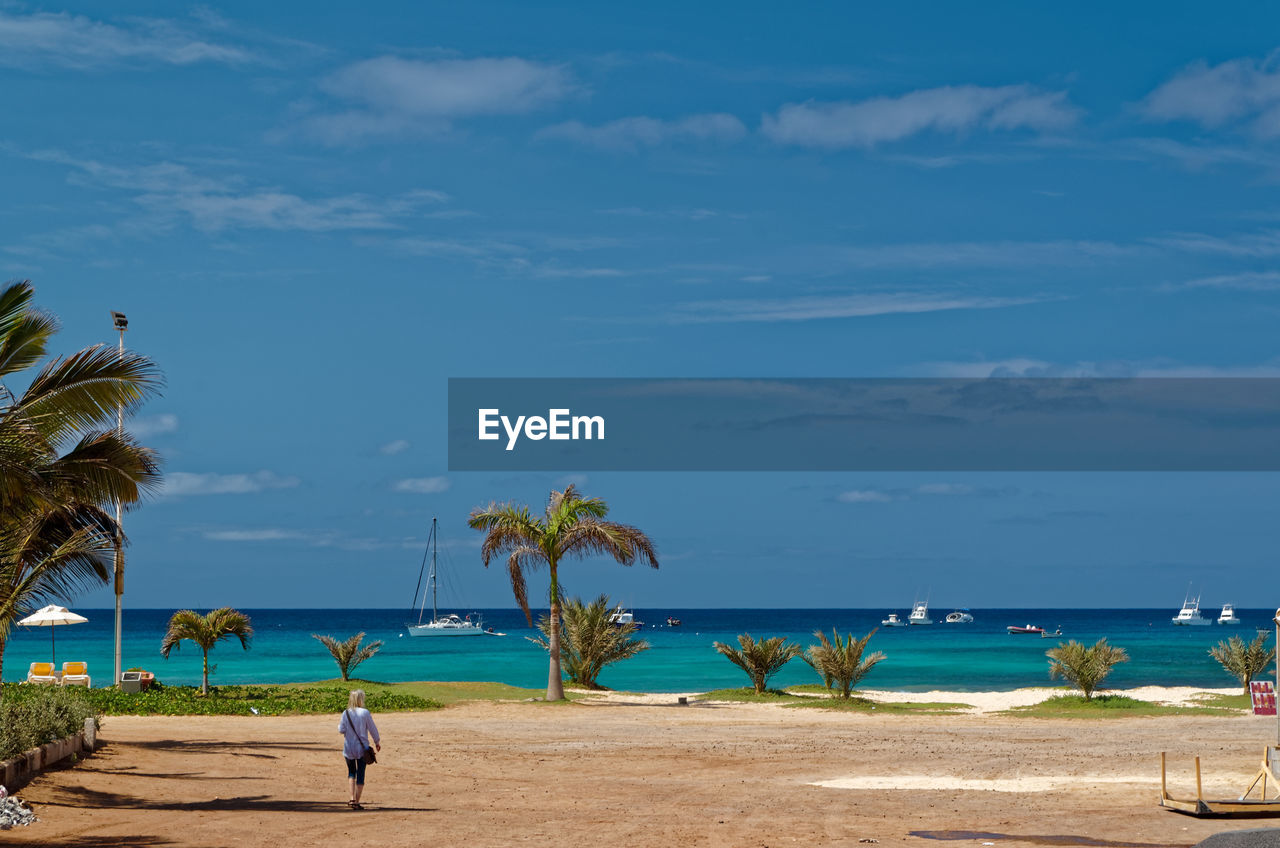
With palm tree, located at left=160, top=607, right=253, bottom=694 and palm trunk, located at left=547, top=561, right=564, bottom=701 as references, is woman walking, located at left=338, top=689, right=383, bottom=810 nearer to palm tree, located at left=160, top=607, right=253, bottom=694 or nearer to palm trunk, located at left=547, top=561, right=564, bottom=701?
palm trunk, located at left=547, top=561, right=564, bottom=701

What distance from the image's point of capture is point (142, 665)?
8112cm

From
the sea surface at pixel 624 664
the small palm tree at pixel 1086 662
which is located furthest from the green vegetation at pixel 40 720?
the sea surface at pixel 624 664

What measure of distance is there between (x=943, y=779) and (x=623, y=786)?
4266mm

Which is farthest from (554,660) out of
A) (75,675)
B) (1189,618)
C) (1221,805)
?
(1189,618)

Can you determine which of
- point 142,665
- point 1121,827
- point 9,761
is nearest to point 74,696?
point 9,761

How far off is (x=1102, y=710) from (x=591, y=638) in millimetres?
13379

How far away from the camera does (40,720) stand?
17188 mm

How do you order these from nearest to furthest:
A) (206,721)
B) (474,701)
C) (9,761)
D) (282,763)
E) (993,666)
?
1. (9,761)
2. (282,763)
3. (206,721)
4. (474,701)
5. (993,666)

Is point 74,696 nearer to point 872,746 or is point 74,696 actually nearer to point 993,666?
point 872,746

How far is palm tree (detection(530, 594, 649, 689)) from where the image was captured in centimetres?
3638

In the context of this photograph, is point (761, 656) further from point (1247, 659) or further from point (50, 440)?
point (50, 440)

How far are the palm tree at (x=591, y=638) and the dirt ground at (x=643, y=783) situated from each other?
9043 mm

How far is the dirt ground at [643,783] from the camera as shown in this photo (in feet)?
43.4

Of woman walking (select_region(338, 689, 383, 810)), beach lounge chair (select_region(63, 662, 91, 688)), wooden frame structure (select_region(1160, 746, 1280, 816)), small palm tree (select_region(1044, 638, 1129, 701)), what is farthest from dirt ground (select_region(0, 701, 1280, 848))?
beach lounge chair (select_region(63, 662, 91, 688))
